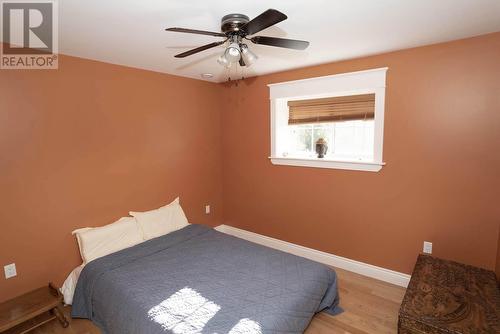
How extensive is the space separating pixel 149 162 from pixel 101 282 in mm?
1506

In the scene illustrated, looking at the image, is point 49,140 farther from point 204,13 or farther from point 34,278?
point 204,13

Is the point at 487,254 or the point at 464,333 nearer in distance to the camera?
the point at 464,333

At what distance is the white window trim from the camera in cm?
274

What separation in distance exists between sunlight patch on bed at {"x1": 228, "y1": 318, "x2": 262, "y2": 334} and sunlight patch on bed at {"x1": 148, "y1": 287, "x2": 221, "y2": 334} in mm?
205

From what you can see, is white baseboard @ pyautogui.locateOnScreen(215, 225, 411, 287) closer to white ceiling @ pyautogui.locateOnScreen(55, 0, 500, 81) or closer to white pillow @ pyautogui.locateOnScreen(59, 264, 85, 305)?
white pillow @ pyautogui.locateOnScreen(59, 264, 85, 305)

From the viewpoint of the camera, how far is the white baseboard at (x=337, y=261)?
2.81m

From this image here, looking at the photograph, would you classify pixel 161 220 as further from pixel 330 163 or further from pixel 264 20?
pixel 264 20

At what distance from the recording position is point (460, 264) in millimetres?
2342

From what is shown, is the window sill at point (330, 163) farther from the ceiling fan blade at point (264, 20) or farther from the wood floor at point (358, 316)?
the ceiling fan blade at point (264, 20)

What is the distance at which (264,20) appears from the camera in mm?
1353

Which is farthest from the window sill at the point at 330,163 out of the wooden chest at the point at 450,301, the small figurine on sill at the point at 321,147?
the wooden chest at the point at 450,301

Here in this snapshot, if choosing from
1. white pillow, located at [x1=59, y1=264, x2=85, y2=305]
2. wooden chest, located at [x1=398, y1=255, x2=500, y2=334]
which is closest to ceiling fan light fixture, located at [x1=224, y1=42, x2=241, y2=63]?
wooden chest, located at [x1=398, y1=255, x2=500, y2=334]

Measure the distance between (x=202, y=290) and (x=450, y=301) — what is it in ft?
6.06

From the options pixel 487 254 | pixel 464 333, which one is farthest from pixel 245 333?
pixel 487 254
